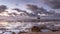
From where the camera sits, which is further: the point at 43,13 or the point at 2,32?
the point at 2,32

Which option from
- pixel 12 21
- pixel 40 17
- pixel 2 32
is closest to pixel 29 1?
pixel 40 17

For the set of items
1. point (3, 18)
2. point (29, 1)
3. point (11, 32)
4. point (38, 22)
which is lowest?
point (11, 32)

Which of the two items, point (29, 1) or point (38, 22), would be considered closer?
point (29, 1)

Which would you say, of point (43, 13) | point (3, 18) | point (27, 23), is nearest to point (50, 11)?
point (43, 13)

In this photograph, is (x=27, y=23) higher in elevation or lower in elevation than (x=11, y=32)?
higher

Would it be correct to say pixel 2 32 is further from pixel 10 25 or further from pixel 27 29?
pixel 27 29

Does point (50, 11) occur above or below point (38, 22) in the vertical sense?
above

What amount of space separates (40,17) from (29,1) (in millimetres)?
580

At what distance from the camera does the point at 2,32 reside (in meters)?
3.57

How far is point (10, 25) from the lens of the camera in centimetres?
354

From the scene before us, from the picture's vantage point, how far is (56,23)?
3.48m

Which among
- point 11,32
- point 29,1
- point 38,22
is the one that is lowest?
point 11,32

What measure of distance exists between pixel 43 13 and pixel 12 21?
36.1 inches

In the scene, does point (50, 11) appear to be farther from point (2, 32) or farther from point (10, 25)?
point (2, 32)
